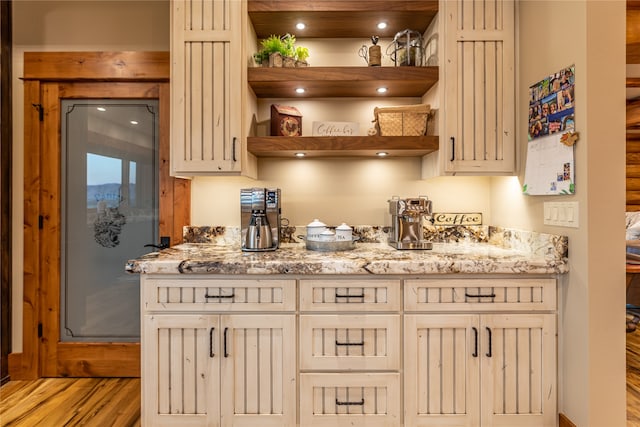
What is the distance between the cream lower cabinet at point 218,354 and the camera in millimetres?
1753

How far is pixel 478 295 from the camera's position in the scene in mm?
1756

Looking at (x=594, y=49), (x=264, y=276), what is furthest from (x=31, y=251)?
(x=594, y=49)

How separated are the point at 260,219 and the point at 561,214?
1530mm

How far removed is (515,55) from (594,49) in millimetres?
518

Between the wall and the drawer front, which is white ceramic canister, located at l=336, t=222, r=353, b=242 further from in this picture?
the wall

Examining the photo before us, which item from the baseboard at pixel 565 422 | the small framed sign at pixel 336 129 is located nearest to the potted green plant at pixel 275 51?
the small framed sign at pixel 336 129

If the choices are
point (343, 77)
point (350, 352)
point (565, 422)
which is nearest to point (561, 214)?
point (565, 422)

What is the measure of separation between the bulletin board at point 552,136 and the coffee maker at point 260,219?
140 cm

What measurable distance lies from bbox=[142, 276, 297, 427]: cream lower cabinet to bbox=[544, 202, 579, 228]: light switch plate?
1.33 metres

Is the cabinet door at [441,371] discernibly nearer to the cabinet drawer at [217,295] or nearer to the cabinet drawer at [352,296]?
the cabinet drawer at [352,296]

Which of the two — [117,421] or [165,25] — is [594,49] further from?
[117,421]

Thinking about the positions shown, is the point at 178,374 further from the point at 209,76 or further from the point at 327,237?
the point at 209,76

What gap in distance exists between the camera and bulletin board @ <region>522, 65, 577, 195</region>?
1.69m

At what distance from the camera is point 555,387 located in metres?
1.76
